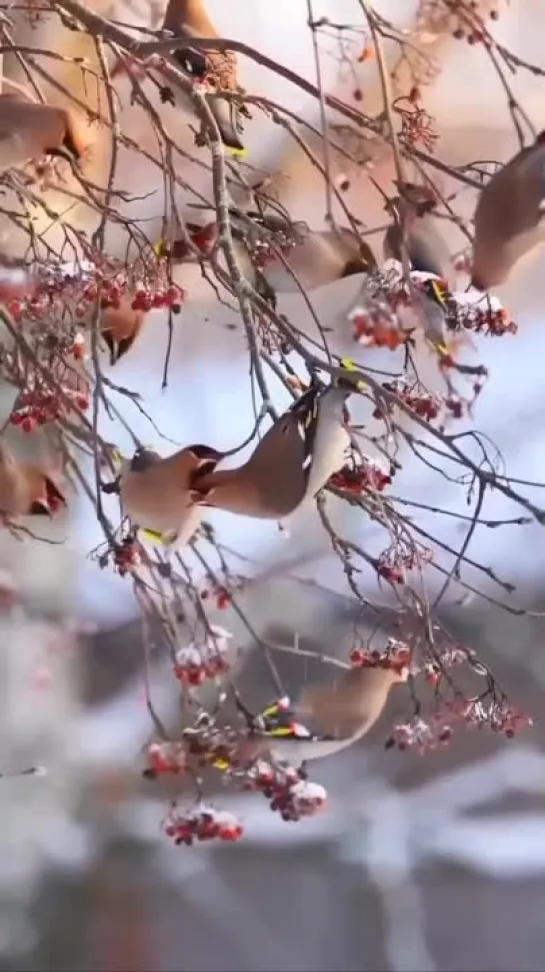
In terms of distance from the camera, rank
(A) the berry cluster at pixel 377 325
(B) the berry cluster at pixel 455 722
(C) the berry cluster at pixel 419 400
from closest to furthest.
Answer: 1. (A) the berry cluster at pixel 377 325
2. (C) the berry cluster at pixel 419 400
3. (B) the berry cluster at pixel 455 722

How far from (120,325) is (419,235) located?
0.62ft

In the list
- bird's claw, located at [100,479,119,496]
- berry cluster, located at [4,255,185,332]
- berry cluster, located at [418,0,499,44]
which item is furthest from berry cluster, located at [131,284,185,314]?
berry cluster, located at [418,0,499,44]

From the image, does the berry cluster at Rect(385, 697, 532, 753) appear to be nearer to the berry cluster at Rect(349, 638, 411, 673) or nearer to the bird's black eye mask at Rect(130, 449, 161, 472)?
the berry cluster at Rect(349, 638, 411, 673)

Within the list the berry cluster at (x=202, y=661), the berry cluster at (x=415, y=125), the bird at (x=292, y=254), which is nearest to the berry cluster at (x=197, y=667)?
the berry cluster at (x=202, y=661)

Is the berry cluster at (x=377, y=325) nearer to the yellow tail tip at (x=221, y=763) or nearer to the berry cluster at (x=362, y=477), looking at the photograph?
the berry cluster at (x=362, y=477)

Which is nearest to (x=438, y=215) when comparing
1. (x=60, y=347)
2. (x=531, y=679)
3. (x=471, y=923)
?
(x=60, y=347)

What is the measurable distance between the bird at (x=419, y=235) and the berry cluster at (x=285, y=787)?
0.27m

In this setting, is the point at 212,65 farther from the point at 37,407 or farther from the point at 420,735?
the point at 420,735

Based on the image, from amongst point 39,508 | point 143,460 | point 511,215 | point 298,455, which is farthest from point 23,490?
point 511,215

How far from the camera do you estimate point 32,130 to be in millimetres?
547

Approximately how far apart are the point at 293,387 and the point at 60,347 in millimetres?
A: 158

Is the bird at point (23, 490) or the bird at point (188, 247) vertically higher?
the bird at point (188, 247)

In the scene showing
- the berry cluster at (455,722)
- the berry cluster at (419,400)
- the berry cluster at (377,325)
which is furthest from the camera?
the berry cluster at (455,722)

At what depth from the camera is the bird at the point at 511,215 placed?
52 centimetres
